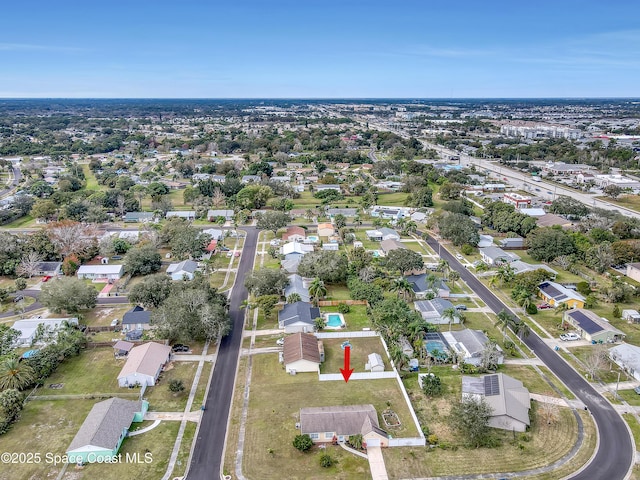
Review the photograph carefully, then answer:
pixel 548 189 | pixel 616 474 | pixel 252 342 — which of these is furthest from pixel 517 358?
pixel 548 189

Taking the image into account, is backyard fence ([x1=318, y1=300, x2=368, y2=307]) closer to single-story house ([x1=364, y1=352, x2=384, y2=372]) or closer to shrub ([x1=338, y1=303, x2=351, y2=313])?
shrub ([x1=338, y1=303, x2=351, y2=313])

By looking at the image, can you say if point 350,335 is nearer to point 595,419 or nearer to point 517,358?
point 517,358

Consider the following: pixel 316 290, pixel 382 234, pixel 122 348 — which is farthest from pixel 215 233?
pixel 122 348

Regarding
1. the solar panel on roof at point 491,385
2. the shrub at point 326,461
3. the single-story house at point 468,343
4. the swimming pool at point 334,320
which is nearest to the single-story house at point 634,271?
the single-story house at point 468,343

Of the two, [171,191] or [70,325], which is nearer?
[70,325]

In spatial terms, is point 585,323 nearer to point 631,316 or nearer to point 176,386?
point 631,316
